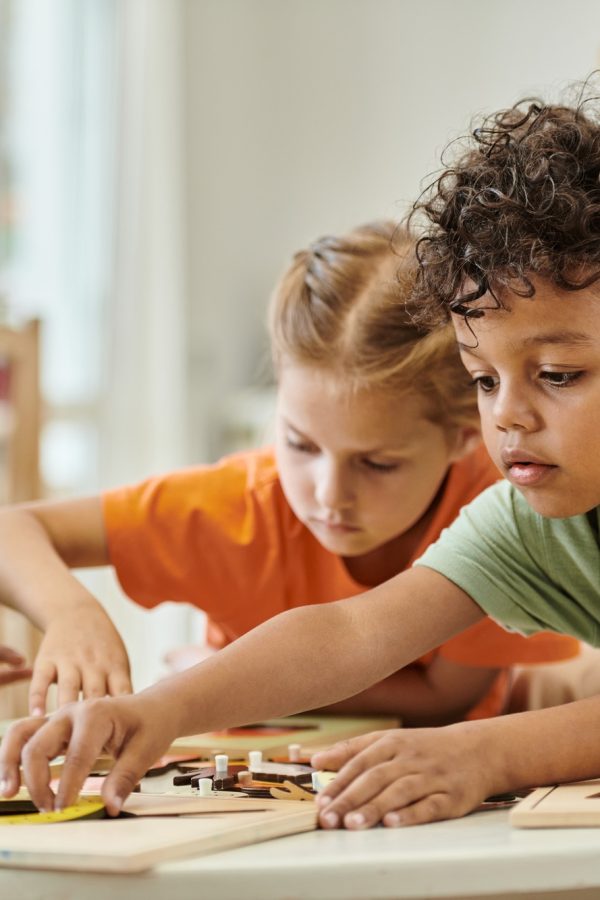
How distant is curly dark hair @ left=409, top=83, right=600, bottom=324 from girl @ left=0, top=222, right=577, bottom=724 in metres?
0.12

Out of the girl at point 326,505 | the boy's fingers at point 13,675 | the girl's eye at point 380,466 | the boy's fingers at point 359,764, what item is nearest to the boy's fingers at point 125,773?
the boy's fingers at point 359,764

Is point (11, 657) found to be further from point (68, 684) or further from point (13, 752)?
point (13, 752)

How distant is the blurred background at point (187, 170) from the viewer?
344cm

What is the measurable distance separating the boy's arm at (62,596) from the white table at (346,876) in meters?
0.35

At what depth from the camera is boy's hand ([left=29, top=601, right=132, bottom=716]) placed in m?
0.89

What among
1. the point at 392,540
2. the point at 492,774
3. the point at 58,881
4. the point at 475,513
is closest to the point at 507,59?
the point at 392,540

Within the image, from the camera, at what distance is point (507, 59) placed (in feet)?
10.6

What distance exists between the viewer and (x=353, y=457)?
1.14m

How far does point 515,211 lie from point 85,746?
0.45 metres

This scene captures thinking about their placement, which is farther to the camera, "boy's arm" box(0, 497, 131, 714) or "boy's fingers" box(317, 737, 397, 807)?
"boy's arm" box(0, 497, 131, 714)

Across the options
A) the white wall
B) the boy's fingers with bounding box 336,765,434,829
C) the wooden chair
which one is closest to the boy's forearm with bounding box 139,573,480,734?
the boy's fingers with bounding box 336,765,434,829

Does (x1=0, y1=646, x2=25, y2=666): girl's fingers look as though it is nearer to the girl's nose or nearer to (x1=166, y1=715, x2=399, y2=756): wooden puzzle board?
(x1=166, y1=715, x2=399, y2=756): wooden puzzle board

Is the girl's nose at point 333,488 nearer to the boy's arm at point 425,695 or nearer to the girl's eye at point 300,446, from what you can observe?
the girl's eye at point 300,446

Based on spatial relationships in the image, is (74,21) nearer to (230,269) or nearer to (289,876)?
(230,269)
